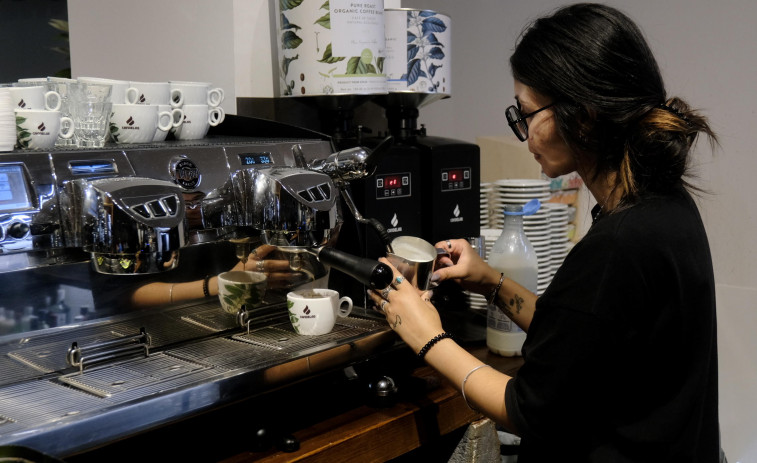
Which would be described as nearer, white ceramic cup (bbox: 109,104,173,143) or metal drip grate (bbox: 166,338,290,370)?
metal drip grate (bbox: 166,338,290,370)

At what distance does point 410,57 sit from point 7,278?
0.96 m

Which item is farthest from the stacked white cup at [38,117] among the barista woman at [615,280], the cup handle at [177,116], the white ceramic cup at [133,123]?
the barista woman at [615,280]

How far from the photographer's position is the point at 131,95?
1.33m

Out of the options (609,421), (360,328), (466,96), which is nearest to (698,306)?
(609,421)

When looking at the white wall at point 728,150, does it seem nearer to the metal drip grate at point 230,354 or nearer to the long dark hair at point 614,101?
the long dark hair at point 614,101

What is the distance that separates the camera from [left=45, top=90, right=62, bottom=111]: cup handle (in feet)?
3.88

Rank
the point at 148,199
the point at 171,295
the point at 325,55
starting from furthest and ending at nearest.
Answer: the point at 325,55
the point at 171,295
the point at 148,199

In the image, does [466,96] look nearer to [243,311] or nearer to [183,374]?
[243,311]

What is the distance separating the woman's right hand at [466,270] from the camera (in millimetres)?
1548

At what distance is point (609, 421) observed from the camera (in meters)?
1.08

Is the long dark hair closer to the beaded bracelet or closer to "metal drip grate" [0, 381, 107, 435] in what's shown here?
the beaded bracelet

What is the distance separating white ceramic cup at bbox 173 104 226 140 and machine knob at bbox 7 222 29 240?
44 centimetres

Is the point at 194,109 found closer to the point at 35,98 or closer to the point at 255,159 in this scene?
the point at 255,159

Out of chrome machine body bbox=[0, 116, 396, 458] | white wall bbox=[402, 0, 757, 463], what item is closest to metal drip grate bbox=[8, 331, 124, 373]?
chrome machine body bbox=[0, 116, 396, 458]
